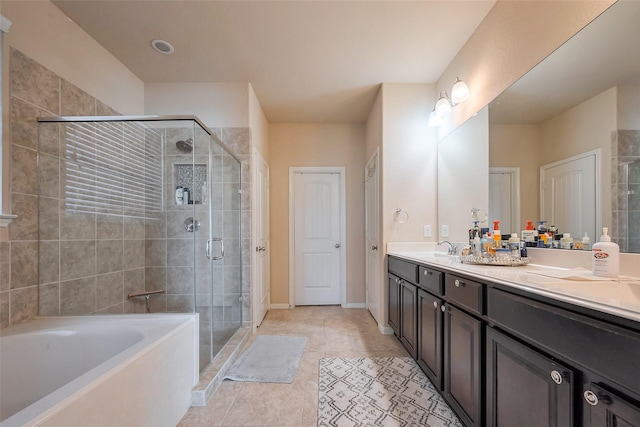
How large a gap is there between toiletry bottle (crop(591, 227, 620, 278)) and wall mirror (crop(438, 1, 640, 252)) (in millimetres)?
75

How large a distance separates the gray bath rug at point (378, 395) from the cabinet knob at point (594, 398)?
3.17ft

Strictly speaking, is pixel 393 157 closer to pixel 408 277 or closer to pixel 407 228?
pixel 407 228

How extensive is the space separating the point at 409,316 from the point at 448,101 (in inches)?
73.6

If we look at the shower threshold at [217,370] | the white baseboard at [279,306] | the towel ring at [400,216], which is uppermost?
the towel ring at [400,216]

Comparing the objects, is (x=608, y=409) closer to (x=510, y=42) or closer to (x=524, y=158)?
(x=524, y=158)

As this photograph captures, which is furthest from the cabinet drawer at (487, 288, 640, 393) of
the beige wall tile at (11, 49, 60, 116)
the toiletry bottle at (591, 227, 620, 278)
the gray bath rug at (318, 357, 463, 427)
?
the beige wall tile at (11, 49, 60, 116)

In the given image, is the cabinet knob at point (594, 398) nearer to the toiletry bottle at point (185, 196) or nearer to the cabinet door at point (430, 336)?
the cabinet door at point (430, 336)

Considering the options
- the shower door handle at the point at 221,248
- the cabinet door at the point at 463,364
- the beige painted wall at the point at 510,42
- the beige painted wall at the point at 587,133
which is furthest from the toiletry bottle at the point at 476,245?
the shower door handle at the point at 221,248

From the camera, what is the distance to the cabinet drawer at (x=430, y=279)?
1.60 metres

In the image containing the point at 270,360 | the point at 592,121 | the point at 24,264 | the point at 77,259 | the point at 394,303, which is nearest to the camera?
the point at 592,121

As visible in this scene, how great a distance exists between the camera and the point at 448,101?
7.75ft

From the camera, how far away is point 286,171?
377cm

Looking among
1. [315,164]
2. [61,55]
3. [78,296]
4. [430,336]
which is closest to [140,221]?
[78,296]

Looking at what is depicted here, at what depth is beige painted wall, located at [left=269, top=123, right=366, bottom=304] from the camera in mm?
3727
